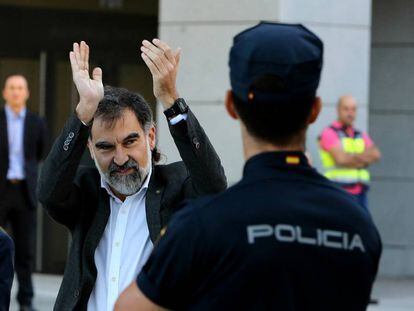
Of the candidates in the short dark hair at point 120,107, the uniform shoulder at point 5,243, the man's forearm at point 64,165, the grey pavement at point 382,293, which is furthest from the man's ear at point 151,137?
the grey pavement at point 382,293

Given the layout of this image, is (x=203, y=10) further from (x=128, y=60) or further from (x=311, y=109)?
(x=311, y=109)

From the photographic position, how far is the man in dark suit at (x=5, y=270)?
4148mm

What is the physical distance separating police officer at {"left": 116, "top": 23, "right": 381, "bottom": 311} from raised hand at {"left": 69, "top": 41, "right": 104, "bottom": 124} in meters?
1.42

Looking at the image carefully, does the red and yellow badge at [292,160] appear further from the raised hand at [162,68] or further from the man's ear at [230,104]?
the raised hand at [162,68]

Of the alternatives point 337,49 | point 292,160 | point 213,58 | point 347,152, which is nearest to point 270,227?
point 292,160

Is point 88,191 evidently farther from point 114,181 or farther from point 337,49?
point 337,49

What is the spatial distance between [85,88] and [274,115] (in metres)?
1.55

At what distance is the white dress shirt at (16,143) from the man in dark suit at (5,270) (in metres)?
6.55

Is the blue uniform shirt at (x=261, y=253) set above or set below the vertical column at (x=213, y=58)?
below

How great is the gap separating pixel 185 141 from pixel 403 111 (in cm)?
941

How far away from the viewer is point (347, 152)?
11094mm

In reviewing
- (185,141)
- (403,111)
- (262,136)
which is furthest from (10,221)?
(262,136)

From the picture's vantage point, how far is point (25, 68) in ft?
41.4

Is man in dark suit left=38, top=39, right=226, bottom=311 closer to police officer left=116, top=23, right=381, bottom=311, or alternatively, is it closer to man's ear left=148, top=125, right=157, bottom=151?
man's ear left=148, top=125, right=157, bottom=151
